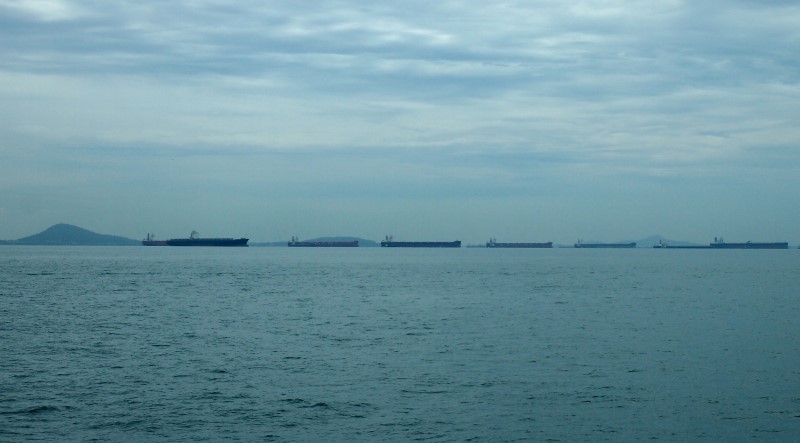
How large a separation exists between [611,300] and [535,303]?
8.93 m

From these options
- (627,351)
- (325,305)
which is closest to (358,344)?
(627,351)

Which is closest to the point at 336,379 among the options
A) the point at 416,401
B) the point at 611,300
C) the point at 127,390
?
the point at 416,401

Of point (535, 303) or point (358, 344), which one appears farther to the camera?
point (535, 303)

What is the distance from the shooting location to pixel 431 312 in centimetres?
6644

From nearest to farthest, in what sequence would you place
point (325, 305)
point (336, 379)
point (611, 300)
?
point (336, 379), point (325, 305), point (611, 300)

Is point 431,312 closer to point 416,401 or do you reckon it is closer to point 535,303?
point 535,303

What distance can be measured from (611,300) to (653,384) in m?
45.0

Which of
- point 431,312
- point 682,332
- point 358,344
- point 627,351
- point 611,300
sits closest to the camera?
point 627,351

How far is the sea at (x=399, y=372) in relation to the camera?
28.1m

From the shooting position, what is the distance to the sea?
28.1 meters

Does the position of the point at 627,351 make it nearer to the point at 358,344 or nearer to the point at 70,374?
the point at 358,344

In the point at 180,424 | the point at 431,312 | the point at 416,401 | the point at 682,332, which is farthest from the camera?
the point at 431,312

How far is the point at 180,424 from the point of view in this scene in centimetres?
2834

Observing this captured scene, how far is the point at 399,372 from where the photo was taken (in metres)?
37.7
